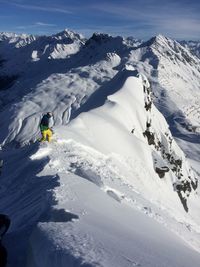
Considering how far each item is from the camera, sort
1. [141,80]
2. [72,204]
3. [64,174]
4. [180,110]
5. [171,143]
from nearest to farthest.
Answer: [72,204], [64,174], [171,143], [141,80], [180,110]

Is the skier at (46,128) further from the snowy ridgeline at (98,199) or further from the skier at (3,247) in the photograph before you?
the skier at (3,247)

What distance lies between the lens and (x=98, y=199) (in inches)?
527

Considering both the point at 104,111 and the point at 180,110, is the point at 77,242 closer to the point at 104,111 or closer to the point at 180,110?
the point at 104,111

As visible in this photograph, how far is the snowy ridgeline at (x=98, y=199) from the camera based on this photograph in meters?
8.23

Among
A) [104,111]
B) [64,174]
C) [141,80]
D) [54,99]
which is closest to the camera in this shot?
[64,174]

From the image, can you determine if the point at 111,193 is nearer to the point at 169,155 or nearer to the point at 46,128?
the point at 46,128

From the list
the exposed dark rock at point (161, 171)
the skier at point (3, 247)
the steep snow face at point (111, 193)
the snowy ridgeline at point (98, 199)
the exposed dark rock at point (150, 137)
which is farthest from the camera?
the exposed dark rock at point (150, 137)

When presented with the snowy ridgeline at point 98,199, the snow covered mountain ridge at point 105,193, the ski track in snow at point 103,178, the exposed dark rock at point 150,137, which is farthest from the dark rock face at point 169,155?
the ski track in snow at point 103,178

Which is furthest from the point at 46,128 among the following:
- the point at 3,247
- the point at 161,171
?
the point at 161,171

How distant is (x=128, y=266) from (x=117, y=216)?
180 inches

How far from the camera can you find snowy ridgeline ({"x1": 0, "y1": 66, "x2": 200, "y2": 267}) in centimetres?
823

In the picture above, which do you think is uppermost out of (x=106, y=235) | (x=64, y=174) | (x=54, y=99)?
(x=106, y=235)

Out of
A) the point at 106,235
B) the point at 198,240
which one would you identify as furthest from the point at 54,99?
the point at 106,235

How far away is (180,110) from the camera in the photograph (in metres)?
152
